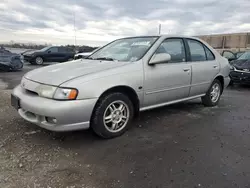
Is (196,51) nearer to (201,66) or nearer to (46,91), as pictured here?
(201,66)

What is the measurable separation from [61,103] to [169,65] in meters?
1.92

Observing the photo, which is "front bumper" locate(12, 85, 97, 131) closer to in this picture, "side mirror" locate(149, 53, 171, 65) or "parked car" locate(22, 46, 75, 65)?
"side mirror" locate(149, 53, 171, 65)

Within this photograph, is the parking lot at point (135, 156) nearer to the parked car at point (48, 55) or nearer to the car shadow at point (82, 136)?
the car shadow at point (82, 136)

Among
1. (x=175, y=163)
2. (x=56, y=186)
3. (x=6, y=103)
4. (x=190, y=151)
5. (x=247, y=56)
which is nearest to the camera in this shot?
(x=56, y=186)

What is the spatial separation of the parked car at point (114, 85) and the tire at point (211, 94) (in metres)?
0.33

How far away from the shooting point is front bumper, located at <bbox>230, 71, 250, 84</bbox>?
7.45 m

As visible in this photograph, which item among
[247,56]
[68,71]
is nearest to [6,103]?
[68,71]

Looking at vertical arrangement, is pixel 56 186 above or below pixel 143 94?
below

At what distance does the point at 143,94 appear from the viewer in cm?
338

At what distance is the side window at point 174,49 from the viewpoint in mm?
3725

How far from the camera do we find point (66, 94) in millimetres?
2650

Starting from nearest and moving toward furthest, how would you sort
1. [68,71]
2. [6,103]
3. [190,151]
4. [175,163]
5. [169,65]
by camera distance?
1. [175,163]
2. [190,151]
3. [68,71]
4. [169,65]
5. [6,103]

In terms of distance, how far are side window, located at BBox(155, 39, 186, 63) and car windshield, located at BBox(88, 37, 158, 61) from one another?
0.19 metres

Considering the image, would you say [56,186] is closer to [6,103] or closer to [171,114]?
[171,114]
